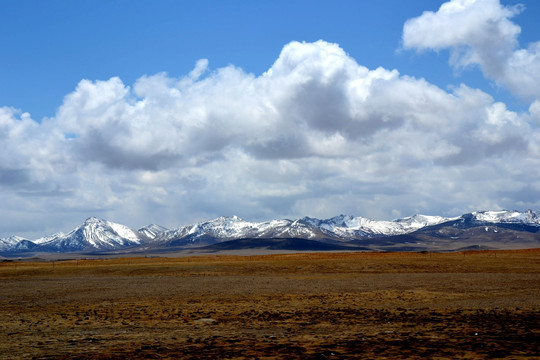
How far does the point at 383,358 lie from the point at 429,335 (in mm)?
4980

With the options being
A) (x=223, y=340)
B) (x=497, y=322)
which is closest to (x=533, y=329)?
(x=497, y=322)

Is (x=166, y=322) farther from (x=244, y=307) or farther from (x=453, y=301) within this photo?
(x=453, y=301)

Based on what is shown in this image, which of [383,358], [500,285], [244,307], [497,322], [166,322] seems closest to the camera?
[383,358]

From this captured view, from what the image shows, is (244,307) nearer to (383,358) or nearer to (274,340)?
(274,340)

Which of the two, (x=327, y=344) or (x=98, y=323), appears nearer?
(x=327, y=344)

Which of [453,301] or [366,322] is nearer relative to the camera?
[366,322]

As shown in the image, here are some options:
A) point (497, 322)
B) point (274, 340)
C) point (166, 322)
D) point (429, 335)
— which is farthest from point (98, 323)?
point (497, 322)

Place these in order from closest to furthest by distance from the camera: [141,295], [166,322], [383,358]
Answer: [383,358]
[166,322]
[141,295]

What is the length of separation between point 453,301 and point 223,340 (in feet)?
59.4

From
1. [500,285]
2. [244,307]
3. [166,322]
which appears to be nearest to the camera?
[166,322]

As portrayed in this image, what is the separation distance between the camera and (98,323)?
2505 centimetres

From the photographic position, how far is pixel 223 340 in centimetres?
1895

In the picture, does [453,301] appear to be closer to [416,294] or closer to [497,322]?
[416,294]

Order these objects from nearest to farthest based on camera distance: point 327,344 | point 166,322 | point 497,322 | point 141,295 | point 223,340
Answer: point 327,344 < point 223,340 < point 497,322 < point 166,322 < point 141,295
